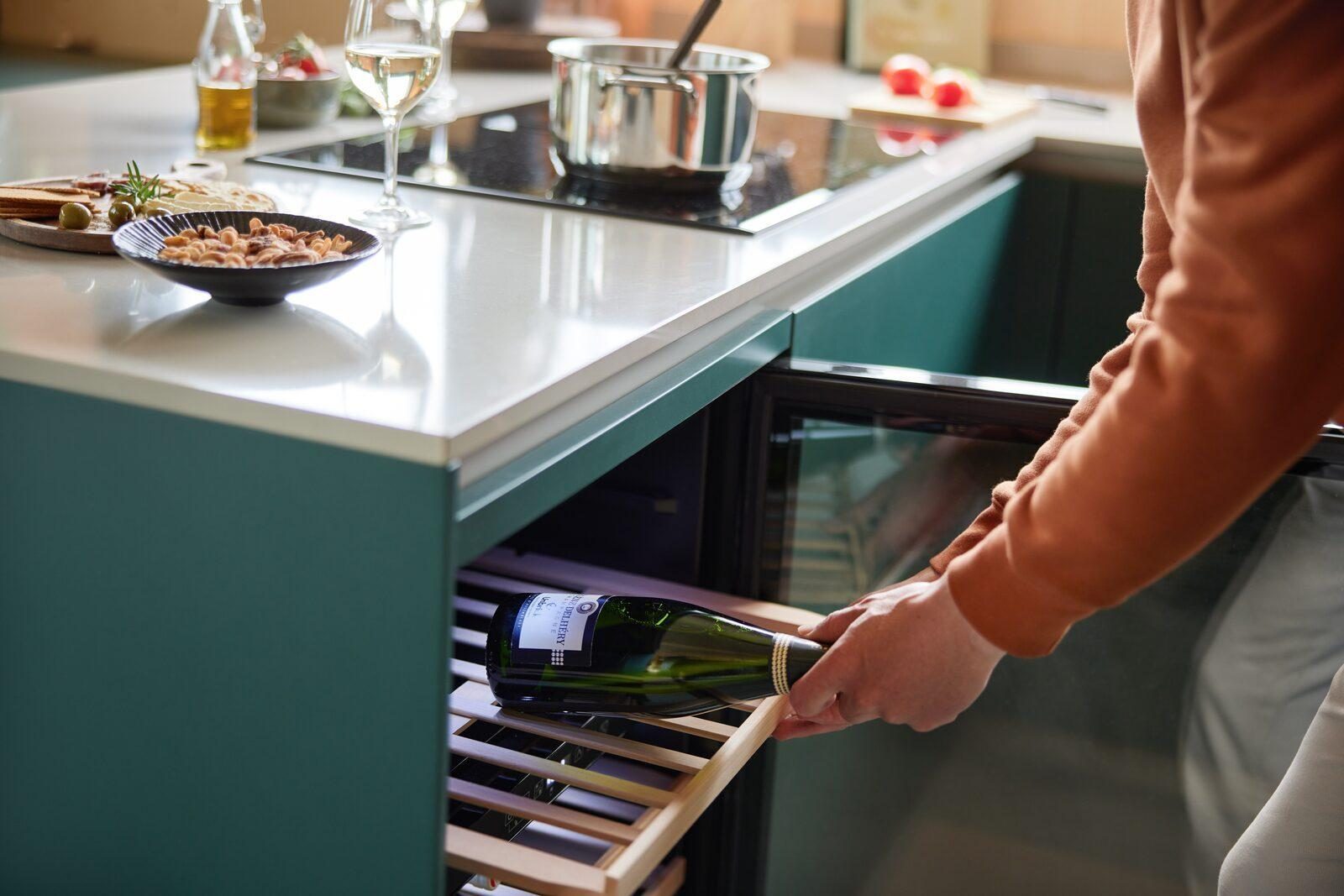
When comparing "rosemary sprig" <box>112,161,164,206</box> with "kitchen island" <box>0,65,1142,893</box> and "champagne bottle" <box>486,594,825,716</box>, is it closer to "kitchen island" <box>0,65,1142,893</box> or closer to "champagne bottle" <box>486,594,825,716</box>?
"kitchen island" <box>0,65,1142,893</box>

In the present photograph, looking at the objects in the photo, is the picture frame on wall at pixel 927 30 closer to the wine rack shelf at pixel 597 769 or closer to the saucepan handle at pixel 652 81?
the saucepan handle at pixel 652 81

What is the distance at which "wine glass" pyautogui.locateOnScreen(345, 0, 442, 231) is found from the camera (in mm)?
1200

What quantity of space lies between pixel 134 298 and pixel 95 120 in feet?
2.53

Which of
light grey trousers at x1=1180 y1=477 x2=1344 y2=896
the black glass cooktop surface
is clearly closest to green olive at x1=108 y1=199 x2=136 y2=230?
the black glass cooktop surface

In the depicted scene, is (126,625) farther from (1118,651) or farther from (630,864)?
(1118,651)

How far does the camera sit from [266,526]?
32.9 inches

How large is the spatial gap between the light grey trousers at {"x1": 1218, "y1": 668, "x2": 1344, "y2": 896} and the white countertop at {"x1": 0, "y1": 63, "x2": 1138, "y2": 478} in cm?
Result: 50

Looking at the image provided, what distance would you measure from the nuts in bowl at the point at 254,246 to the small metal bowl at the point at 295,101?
26.5 inches

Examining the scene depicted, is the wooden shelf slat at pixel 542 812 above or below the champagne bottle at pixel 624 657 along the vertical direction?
below

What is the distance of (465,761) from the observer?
121 cm

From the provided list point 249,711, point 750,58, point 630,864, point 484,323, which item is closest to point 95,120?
point 750,58

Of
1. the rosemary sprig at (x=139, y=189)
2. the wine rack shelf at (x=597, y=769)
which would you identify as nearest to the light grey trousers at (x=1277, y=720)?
the wine rack shelf at (x=597, y=769)

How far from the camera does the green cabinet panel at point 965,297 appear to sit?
1.44 meters

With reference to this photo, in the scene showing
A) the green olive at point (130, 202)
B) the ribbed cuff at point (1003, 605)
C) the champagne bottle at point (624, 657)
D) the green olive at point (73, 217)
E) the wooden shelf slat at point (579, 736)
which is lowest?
the wooden shelf slat at point (579, 736)
